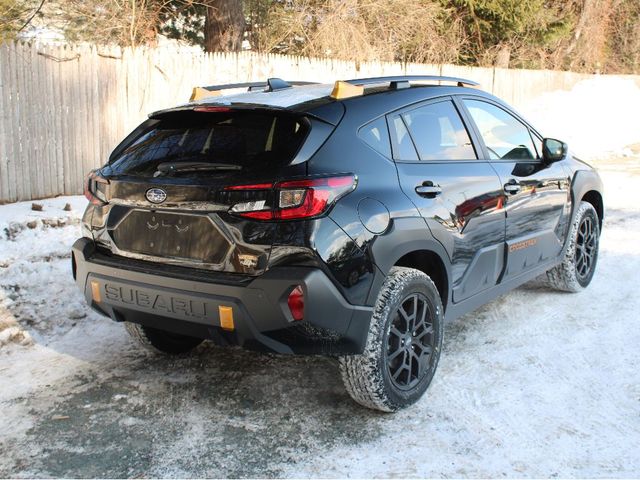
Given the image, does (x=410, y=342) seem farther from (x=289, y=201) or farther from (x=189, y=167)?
(x=189, y=167)

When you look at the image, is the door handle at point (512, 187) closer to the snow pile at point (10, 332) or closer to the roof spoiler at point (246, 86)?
the roof spoiler at point (246, 86)

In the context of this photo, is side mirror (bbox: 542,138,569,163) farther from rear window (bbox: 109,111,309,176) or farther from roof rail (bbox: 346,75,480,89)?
rear window (bbox: 109,111,309,176)

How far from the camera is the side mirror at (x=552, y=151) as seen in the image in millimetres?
4812

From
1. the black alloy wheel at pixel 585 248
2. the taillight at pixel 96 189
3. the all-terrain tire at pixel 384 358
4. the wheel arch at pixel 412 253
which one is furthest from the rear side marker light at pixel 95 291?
the black alloy wheel at pixel 585 248

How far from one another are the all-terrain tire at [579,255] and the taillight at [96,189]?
11.7ft

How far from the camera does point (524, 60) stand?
23797mm

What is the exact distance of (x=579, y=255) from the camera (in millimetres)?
5602

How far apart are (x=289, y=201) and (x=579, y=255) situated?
3.49 metres

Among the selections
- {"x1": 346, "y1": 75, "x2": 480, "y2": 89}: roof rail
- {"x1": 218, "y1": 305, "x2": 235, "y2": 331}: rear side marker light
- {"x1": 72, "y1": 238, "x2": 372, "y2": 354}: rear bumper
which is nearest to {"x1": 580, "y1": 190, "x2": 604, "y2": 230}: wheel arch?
{"x1": 346, "y1": 75, "x2": 480, "y2": 89}: roof rail

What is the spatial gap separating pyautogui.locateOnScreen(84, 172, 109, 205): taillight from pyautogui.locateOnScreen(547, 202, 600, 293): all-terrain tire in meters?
3.57

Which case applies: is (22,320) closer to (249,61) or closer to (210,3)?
(249,61)

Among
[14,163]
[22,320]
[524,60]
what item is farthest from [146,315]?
[524,60]

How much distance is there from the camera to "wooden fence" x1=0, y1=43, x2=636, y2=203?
8.70 meters

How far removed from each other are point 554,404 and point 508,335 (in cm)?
109
